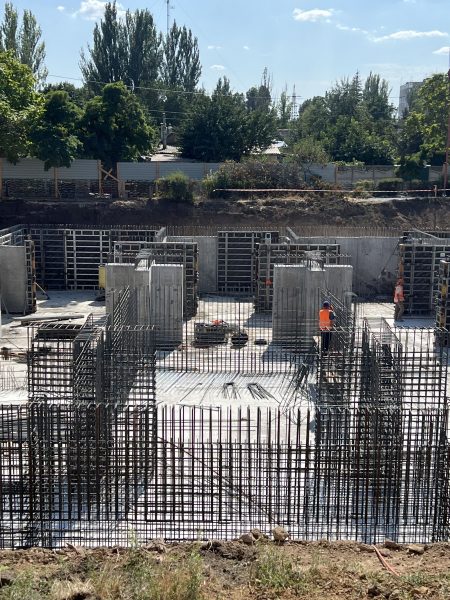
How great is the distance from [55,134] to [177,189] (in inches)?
190

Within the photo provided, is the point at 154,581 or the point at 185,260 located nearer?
the point at 154,581

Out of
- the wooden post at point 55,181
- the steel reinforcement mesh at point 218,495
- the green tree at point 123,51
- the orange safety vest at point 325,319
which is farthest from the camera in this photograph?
the green tree at point 123,51

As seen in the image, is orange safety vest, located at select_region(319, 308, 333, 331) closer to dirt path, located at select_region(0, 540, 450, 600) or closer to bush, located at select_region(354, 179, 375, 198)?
dirt path, located at select_region(0, 540, 450, 600)

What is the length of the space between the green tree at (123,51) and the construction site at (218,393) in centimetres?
2756

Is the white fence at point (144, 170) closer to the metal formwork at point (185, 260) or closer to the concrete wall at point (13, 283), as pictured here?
the concrete wall at point (13, 283)

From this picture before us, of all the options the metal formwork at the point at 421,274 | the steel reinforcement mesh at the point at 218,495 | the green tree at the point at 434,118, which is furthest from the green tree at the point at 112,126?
the steel reinforcement mesh at the point at 218,495

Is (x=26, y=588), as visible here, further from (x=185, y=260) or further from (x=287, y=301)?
(x=185, y=260)

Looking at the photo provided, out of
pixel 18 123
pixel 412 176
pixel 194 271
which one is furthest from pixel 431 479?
pixel 412 176

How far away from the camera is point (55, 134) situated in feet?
86.8

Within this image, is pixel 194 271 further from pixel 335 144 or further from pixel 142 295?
pixel 335 144

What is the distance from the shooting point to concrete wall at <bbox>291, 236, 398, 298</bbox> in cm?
2083

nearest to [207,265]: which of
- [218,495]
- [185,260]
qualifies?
[185,260]

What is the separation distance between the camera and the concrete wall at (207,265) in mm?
21094

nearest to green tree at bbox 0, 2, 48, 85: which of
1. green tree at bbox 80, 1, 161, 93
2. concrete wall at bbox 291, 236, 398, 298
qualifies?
green tree at bbox 80, 1, 161, 93
